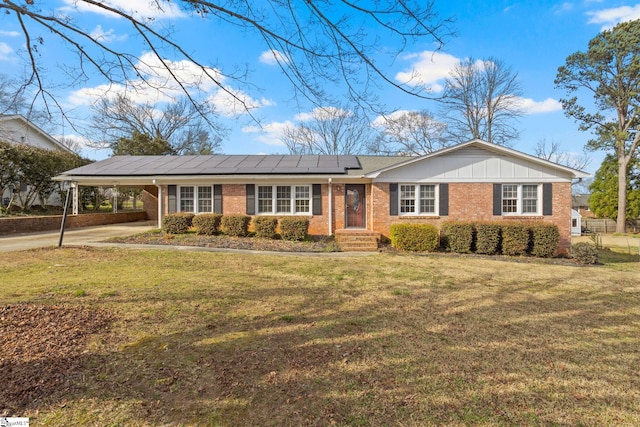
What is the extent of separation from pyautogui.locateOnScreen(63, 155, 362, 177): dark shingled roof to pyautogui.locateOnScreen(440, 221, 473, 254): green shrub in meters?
5.23

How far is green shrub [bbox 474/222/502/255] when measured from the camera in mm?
11867

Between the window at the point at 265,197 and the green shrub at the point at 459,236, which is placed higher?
the window at the point at 265,197

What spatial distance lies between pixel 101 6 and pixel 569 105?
35095 mm

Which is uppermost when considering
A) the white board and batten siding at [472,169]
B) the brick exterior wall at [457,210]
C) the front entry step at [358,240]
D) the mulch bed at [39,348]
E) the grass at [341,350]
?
the white board and batten siding at [472,169]

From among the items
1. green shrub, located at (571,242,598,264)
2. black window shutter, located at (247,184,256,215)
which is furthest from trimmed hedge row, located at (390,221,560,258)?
black window shutter, located at (247,184,256,215)

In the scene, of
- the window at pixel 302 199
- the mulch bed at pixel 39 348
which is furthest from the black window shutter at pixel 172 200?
the mulch bed at pixel 39 348

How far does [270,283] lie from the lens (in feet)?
21.3

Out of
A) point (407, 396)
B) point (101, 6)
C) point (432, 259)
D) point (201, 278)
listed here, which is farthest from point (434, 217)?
point (101, 6)

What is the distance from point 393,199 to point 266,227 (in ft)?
18.5

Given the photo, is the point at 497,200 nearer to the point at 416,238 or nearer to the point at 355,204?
the point at 416,238

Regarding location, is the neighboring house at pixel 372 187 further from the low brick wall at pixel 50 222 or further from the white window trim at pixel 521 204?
the low brick wall at pixel 50 222

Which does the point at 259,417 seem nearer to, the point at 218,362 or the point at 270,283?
the point at 218,362

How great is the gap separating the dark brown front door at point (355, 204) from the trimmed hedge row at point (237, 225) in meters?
2.50

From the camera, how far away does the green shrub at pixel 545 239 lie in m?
11.8
